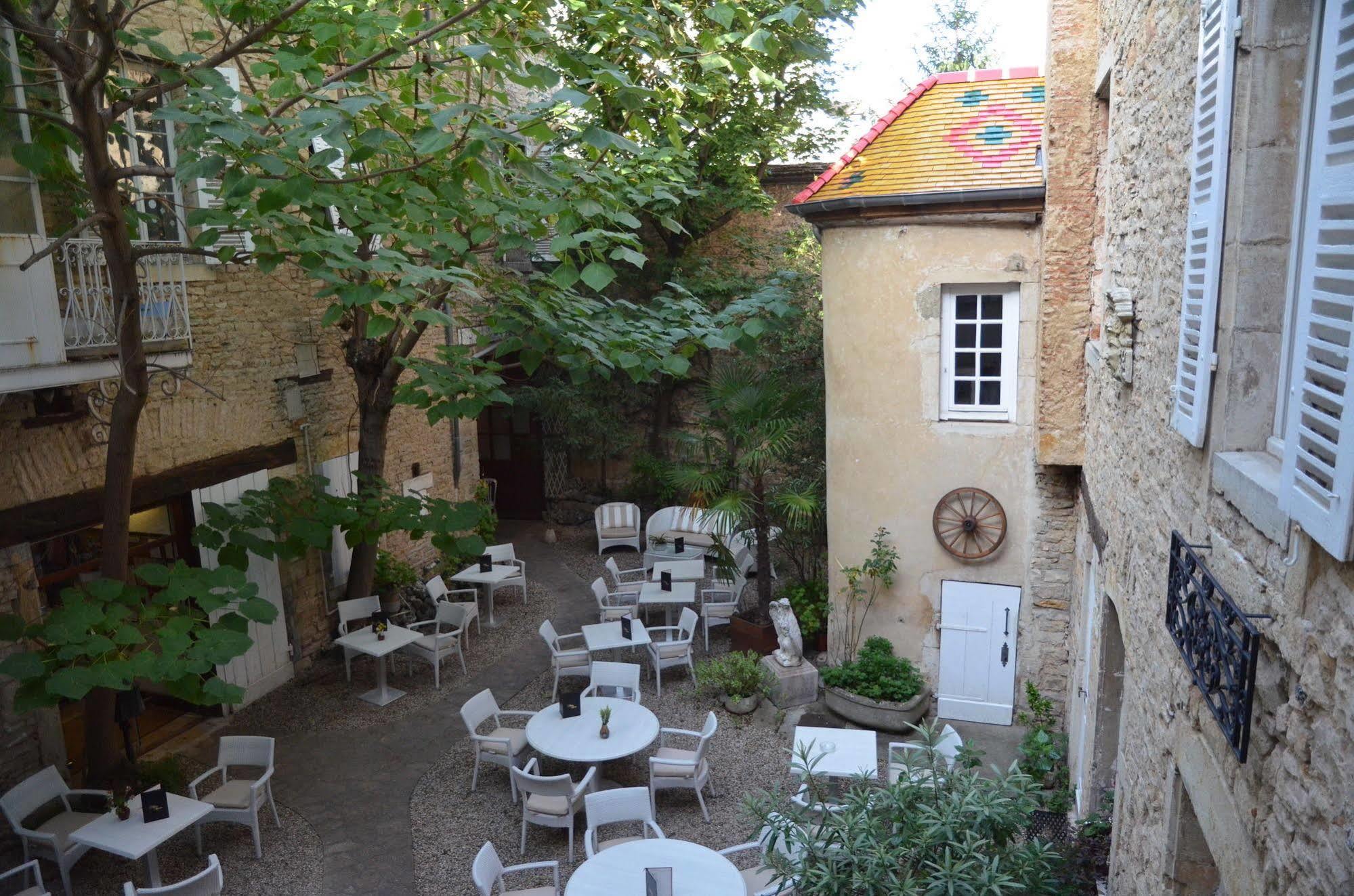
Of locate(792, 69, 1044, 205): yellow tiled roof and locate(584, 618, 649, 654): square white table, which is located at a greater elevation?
locate(792, 69, 1044, 205): yellow tiled roof

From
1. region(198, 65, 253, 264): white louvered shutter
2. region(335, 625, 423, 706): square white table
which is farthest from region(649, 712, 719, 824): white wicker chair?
region(198, 65, 253, 264): white louvered shutter

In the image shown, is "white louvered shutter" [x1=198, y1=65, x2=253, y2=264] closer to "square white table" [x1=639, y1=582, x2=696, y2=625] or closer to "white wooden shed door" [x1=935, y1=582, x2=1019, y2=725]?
"square white table" [x1=639, y1=582, x2=696, y2=625]

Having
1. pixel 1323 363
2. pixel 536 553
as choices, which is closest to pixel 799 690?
pixel 536 553

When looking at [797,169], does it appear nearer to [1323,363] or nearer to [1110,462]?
[1110,462]

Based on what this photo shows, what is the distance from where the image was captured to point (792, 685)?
9.97 metres

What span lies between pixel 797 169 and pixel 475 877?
12.6m

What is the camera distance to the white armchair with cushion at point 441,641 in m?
10.5

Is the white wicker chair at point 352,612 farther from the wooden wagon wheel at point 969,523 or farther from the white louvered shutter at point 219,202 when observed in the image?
the wooden wagon wheel at point 969,523

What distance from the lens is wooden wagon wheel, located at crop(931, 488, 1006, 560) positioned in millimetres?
9352

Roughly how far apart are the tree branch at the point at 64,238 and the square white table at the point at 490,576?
23.5ft

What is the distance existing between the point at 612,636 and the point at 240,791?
14.0 feet

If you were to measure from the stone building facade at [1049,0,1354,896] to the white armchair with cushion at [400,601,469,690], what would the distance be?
7685 millimetres

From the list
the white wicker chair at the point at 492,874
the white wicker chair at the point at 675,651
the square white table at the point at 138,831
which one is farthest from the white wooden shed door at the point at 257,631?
the white wicker chair at the point at 492,874

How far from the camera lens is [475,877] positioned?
602 cm
